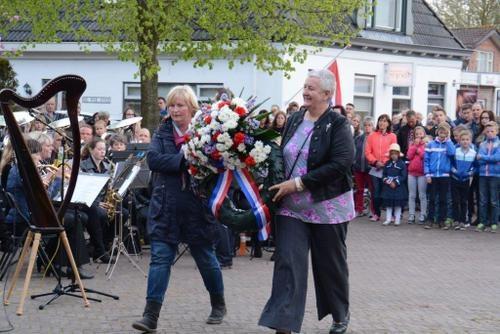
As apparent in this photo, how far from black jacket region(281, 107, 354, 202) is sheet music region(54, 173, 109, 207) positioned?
123 inches

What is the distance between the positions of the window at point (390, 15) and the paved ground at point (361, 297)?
1569 cm

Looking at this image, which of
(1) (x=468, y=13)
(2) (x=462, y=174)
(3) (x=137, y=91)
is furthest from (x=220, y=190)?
(1) (x=468, y=13)

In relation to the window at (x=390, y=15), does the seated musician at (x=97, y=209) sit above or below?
below

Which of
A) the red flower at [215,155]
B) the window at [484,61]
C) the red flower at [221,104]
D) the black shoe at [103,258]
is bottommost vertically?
the black shoe at [103,258]

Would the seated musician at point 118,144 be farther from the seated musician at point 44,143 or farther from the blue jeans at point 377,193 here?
the blue jeans at point 377,193

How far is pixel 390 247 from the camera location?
14094 millimetres

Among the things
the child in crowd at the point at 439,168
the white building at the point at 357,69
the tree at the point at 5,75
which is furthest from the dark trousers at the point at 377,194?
the tree at the point at 5,75

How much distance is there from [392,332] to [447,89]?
2416 cm

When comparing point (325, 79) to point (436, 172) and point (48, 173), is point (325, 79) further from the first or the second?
point (436, 172)

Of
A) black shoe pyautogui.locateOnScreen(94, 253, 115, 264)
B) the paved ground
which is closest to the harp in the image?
the paved ground

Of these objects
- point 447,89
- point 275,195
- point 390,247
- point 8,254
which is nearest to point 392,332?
point 275,195

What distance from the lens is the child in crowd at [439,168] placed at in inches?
642

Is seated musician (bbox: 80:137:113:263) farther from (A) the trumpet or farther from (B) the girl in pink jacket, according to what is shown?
(B) the girl in pink jacket

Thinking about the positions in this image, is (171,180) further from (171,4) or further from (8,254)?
(171,4)
